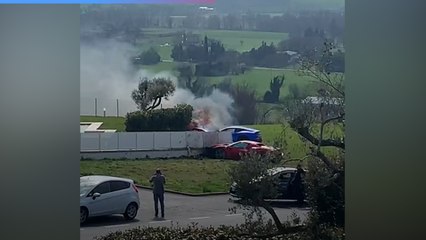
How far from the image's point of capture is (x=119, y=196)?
5012 mm

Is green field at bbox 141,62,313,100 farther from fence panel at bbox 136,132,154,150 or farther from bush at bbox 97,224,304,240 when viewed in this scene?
bush at bbox 97,224,304,240

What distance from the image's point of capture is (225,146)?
508 centimetres

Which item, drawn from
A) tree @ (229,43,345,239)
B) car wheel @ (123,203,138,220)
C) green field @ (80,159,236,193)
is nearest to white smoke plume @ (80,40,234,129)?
green field @ (80,159,236,193)

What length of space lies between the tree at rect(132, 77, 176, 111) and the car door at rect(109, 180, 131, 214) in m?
0.52

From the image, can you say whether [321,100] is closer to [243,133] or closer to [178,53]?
[243,133]

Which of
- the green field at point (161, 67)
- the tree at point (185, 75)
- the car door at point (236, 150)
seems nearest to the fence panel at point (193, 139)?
the car door at point (236, 150)

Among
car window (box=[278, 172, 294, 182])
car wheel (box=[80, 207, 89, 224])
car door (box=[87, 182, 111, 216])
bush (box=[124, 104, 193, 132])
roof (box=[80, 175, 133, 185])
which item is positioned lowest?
car wheel (box=[80, 207, 89, 224])

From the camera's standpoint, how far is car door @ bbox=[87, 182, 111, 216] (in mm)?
5008

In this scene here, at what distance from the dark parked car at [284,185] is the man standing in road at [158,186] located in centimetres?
46

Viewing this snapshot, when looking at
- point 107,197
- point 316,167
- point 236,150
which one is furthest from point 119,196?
point 316,167

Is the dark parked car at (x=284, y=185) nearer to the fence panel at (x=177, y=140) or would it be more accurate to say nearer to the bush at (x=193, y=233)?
the bush at (x=193, y=233)

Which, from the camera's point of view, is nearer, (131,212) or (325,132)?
(131,212)

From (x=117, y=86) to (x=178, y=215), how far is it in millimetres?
953
